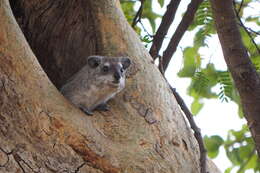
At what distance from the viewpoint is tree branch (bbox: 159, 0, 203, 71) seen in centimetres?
564

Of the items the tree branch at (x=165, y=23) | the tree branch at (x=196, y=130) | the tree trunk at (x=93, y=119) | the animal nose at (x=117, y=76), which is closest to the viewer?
the tree trunk at (x=93, y=119)

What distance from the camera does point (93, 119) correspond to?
423cm

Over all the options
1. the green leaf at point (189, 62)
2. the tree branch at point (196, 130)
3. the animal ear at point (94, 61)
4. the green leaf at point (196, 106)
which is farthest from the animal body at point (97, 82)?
the green leaf at point (196, 106)

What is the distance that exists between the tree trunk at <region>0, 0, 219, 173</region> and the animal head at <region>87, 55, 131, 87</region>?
0.08 meters

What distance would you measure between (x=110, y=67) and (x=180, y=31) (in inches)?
43.3

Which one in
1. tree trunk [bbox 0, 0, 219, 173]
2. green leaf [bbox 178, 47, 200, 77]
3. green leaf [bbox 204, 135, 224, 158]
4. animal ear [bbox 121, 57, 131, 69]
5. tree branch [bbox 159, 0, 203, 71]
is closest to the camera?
tree trunk [bbox 0, 0, 219, 173]

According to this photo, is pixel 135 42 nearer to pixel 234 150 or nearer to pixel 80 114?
pixel 80 114

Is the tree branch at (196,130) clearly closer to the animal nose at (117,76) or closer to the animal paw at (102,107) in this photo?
the animal nose at (117,76)

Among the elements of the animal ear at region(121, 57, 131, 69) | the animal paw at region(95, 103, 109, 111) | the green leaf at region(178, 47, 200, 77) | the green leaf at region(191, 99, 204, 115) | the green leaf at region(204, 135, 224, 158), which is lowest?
the green leaf at region(191, 99, 204, 115)

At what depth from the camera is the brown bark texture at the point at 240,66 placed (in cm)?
445

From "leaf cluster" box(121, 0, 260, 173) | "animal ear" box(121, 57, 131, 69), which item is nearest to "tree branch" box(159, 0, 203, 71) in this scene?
"leaf cluster" box(121, 0, 260, 173)

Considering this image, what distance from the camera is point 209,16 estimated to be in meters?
5.44

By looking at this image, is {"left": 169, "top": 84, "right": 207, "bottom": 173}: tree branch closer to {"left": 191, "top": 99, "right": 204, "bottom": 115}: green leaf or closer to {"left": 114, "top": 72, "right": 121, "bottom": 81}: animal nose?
{"left": 114, "top": 72, "right": 121, "bottom": 81}: animal nose

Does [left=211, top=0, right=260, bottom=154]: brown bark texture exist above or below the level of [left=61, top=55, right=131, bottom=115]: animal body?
above
